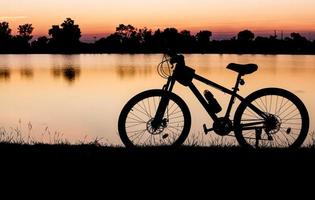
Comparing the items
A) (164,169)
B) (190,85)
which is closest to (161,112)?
(190,85)

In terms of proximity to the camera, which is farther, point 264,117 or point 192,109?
point 192,109

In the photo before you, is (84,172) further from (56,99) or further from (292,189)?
(56,99)

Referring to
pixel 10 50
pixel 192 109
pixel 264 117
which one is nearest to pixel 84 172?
pixel 264 117

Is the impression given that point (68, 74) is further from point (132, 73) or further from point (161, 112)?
point (161, 112)

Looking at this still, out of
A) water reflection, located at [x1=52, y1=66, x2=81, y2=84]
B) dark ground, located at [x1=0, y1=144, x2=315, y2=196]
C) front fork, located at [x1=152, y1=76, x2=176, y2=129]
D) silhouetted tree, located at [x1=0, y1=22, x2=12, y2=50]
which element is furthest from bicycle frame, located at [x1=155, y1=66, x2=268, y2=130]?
silhouetted tree, located at [x1=0, y1=22, x2=12, y2=50]

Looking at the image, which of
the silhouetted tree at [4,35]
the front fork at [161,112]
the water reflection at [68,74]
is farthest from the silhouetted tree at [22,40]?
the front fork at [161,112]

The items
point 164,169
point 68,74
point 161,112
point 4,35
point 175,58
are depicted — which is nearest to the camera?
point 164,169

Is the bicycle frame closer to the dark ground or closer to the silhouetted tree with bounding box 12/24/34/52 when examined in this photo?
the dark ground

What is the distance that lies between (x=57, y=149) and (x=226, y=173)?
2.51m

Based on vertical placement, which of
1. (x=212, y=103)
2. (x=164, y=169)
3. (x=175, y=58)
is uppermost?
(x=175, y=58)

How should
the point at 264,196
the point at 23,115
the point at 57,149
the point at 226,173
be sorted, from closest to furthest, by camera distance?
the point at 264,196 → the point at 226,173 → the point at 57,149 → the point at 23,115

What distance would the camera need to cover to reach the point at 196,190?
4.66m

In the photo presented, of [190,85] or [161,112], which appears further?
[161,112]

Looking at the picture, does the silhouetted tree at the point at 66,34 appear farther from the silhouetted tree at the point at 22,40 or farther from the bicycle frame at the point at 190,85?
the bicycle frame at the point at 190,85
